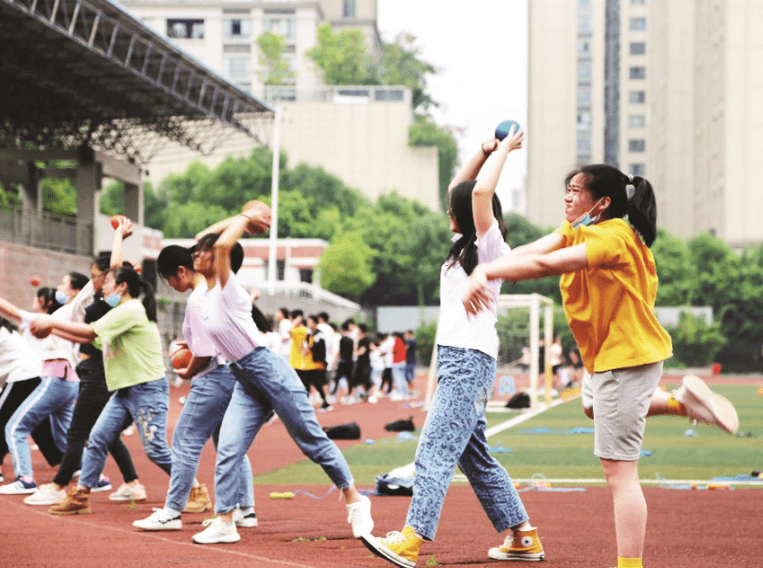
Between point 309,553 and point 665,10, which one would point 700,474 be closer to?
point 309,553

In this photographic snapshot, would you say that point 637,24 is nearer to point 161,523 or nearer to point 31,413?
point 31,413

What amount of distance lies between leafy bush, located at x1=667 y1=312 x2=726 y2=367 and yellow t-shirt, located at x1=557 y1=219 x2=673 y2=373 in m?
49.2

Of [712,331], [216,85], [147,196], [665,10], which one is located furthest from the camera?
[665,10]

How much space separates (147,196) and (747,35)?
3948 centimetres

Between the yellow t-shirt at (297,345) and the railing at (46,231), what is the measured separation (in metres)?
12.2

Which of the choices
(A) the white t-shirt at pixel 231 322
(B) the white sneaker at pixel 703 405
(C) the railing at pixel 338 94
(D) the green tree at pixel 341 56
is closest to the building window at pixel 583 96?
(D) the green tree at pixel 341 56

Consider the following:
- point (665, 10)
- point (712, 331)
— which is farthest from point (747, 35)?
point (665, 10)

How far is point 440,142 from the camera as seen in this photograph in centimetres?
8775

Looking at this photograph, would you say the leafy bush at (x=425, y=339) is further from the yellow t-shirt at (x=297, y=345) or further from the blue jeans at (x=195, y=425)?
the blue jeans at (x=195, y=425)

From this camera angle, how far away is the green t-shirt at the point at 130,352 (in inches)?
317

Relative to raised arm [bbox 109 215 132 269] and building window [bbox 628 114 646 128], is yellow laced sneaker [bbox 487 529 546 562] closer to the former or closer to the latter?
raised arm [bbox 109 215 132 269]

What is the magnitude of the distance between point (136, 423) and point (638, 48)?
10381 centimetres

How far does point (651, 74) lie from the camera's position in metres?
102

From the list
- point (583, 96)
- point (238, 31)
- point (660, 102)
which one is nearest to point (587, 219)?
point (660, 102)
